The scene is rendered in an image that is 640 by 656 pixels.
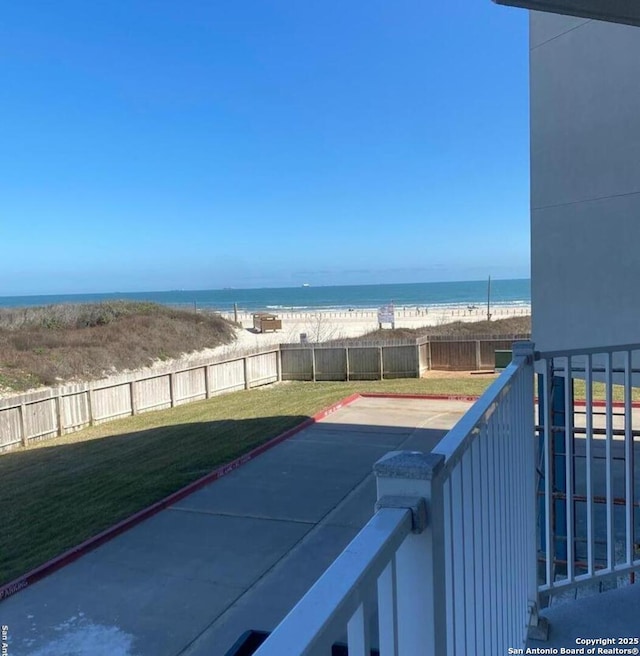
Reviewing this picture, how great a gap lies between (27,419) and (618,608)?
11740mm

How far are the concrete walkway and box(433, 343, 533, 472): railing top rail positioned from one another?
10.7 feet

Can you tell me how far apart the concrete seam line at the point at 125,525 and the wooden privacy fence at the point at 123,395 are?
17.4 feet

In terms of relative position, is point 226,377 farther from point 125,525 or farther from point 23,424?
point 125,525

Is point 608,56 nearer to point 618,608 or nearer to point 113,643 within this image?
point 618,608

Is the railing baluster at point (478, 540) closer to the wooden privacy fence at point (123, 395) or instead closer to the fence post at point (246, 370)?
the wooden privacy fence at point (123, 395)

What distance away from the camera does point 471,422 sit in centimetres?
168

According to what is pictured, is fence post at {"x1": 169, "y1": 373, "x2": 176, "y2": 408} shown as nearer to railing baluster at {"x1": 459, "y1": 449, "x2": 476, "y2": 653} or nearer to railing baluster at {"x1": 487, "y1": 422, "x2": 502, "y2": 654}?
railing baluster at {"x1": 487, "y1": 422, "x2": 502, "y2": 654}

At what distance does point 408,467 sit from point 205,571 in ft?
16.2

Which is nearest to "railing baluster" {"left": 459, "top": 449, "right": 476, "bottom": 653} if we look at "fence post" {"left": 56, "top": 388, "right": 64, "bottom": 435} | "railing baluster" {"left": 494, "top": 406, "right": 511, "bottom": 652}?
"railing baluster" {"left": 494, "top": 406, "right": 511, "bottom": 652}

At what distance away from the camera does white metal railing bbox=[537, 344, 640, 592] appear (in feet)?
9.56

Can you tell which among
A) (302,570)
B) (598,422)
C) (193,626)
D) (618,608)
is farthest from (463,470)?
(598,422)

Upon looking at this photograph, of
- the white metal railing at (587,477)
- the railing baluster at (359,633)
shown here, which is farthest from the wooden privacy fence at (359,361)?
the railing baluster at (359,633)

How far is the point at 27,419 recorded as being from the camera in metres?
11.8

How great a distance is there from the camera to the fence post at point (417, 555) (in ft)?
3.82
